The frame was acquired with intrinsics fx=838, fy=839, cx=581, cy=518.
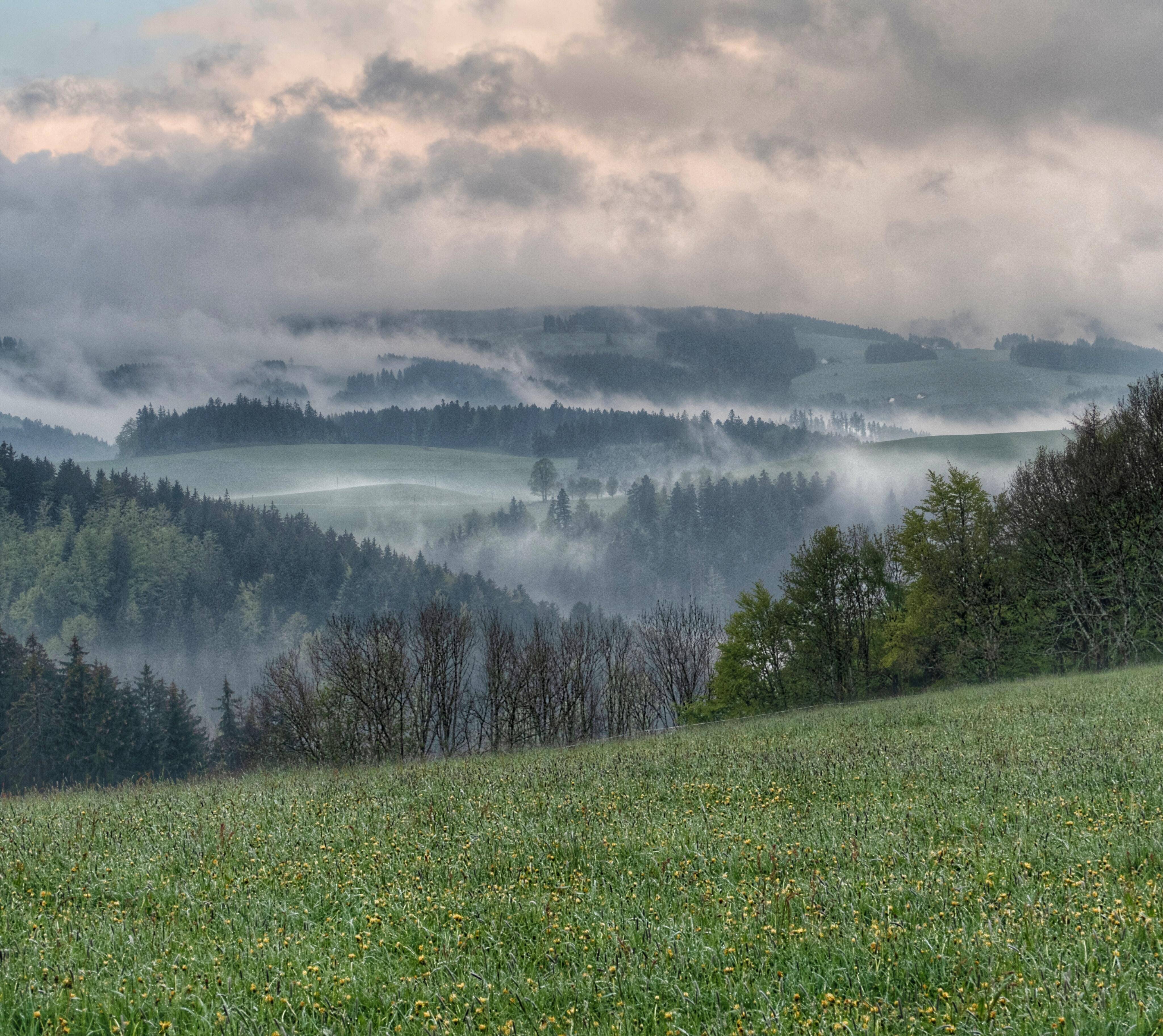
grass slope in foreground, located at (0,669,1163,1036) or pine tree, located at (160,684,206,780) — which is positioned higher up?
grass slope in foreground, located at (0,669,1163,1036)

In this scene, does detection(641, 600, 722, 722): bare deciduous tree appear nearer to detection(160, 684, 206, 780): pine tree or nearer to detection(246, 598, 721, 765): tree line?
detection(246, 598, 721, 765): tree line

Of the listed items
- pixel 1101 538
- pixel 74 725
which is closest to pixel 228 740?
pixel 74 725

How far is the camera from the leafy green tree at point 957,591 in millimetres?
51281

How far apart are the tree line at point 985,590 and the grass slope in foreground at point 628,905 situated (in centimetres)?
3590

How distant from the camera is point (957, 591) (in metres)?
52.5

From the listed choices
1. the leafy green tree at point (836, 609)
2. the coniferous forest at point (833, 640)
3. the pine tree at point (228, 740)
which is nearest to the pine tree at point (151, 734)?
the coniferous forest at point (833, 640)

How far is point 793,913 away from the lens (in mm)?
7383

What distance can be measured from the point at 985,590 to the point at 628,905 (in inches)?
1988

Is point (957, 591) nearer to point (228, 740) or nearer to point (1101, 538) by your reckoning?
point (1101, 538)

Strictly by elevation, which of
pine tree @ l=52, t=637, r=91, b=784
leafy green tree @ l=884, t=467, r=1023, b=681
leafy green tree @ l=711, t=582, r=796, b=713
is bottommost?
pine tree @ l=52, t=637, r=91, b=784

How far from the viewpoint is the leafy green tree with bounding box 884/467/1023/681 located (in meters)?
51.3

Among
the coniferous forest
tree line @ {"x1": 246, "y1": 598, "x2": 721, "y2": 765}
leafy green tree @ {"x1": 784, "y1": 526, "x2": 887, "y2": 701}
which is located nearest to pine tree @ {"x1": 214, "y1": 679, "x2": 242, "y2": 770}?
tree line @ {"x1": 246, "y1": 598, "x2": 721, "y2": 765}

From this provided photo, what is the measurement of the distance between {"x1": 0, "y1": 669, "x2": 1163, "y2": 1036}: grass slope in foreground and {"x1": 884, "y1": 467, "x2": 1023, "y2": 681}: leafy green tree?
130 ft

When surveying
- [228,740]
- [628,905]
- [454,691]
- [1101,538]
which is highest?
[1101,538]
